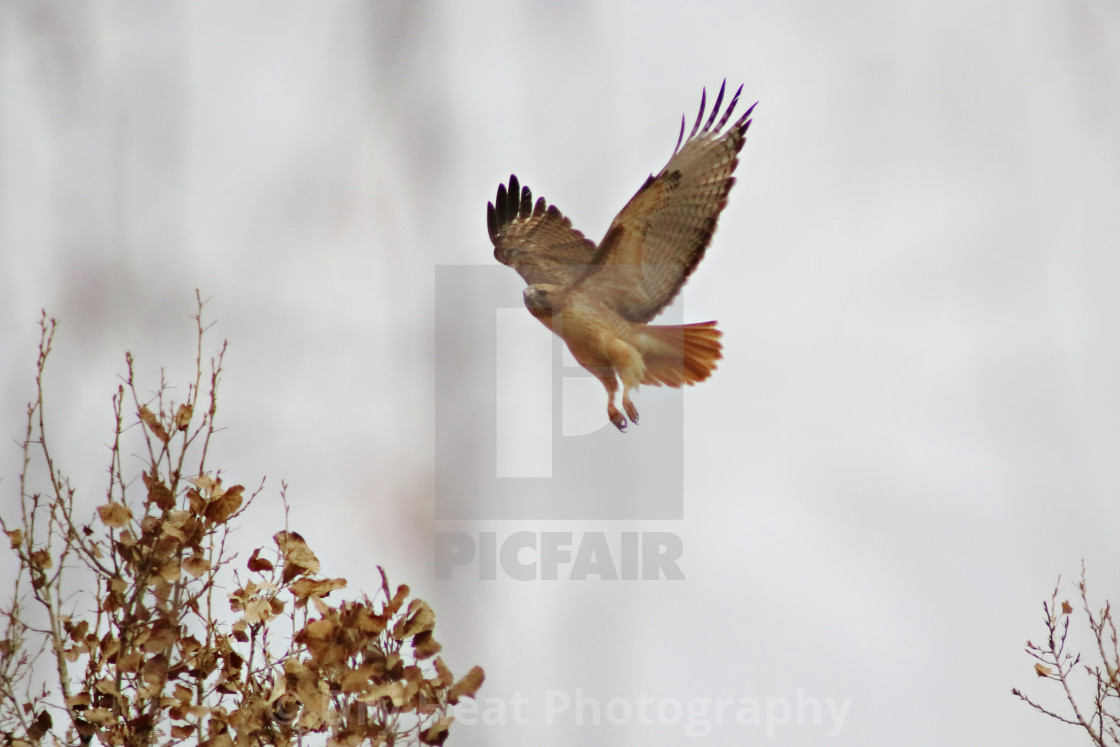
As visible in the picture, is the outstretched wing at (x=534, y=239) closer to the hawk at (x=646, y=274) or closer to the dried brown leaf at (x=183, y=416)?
the hawk at (x=646, y=274)

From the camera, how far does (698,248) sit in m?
2.63

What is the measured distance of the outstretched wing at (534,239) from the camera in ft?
9.18

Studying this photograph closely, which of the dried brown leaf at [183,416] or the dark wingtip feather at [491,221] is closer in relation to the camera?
the dried brown leaf at [183,416]

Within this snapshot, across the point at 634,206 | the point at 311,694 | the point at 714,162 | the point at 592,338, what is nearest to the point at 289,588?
the point at 311,694

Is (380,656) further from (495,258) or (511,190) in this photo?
(511,190)

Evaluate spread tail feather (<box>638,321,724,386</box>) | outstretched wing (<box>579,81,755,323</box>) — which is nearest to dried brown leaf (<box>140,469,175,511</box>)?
outstretched wing (<box>579,81,755,323</box>)

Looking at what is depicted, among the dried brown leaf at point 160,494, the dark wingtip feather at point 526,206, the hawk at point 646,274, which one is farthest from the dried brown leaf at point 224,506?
the dark wingtip feather at point 526,206

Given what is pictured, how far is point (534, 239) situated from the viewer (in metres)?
3.05

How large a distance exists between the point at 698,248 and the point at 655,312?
24cm

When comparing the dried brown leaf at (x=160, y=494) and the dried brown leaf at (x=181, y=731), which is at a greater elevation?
the dried brown leaf at (x=160, y=494)

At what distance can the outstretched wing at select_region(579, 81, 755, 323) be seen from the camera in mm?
2551

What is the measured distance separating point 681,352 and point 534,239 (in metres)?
0.62

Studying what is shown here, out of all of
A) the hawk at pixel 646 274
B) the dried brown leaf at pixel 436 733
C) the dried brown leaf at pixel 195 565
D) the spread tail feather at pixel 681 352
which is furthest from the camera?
the spread tail feather at pixel 681 352

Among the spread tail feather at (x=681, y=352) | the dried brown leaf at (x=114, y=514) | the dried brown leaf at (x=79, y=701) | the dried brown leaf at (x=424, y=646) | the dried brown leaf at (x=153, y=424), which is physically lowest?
the dried brown leaf at (x=79, y=701)
